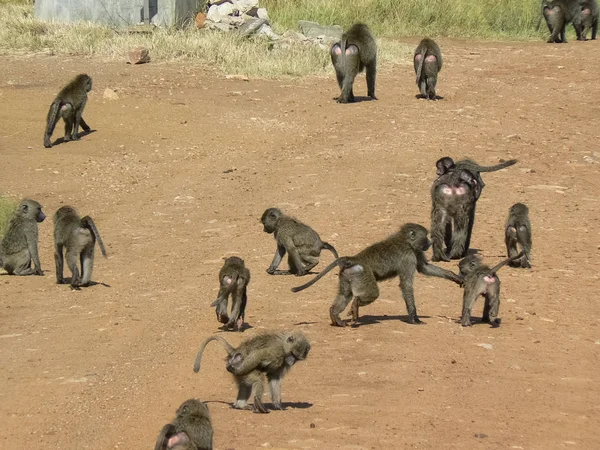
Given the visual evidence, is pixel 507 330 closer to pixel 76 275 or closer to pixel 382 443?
pixel 382 443

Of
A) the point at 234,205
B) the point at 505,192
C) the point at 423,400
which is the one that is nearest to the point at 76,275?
the point at 234,205

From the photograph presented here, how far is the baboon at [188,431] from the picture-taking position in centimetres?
741

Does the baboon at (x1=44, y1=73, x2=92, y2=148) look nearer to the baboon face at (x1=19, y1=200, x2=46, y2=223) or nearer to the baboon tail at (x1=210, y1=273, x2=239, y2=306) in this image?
the baboon face at (x1=19, y1=200, x2=46, y2=223)

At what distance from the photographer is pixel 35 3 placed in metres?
27.8

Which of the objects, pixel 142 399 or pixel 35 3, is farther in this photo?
pixel 35 3

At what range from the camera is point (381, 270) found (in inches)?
444

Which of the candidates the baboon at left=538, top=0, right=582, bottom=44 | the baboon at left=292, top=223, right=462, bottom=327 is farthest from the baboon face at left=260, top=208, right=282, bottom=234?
the baboon at left=538, top=0, right=582, bottom=44

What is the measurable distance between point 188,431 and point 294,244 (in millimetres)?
5564

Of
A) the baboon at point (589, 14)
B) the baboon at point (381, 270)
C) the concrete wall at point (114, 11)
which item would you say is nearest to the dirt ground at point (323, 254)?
the baboon at point (381, 270)

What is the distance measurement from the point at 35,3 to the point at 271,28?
16.2ft

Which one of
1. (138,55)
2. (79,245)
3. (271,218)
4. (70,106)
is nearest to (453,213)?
(271,218)

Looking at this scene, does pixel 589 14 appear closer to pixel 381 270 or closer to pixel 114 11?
pixel 114 11

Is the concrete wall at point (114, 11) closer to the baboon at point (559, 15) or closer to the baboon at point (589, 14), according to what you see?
the baboon at point (559, 15)

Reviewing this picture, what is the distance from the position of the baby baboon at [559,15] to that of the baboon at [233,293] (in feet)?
64.8
